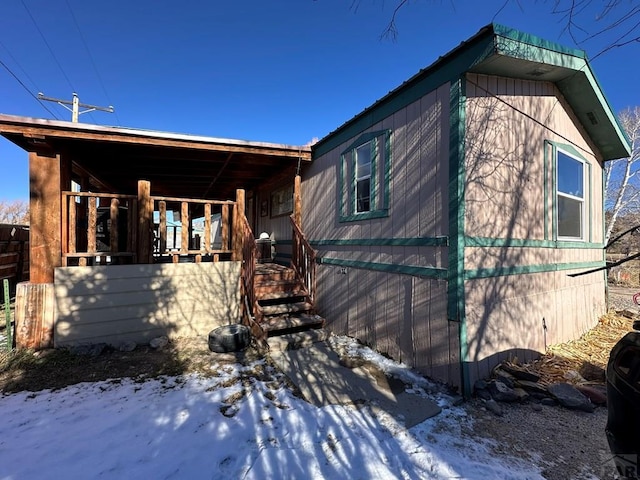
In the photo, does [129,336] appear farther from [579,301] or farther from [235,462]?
Answer: [579,301]

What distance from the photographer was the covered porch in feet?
14.9

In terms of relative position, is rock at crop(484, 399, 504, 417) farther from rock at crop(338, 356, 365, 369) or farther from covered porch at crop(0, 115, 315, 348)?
covered porch at crop(0, 115, 315, 348)

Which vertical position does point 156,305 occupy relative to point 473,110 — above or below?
below

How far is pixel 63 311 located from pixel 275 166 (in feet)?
16.3

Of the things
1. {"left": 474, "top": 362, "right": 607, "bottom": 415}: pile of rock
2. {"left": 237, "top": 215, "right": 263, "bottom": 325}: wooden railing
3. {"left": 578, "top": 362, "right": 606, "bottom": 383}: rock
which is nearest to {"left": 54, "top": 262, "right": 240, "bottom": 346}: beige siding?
{"left": 237, "top": 215, "right": 263, "bottom": 325}: wooden railing

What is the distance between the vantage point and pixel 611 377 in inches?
59.2

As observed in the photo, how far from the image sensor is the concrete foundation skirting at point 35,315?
Answer: 439 centimetres

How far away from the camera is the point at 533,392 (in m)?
3.30

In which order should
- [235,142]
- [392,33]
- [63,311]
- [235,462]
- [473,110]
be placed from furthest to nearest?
[235,142]
[63,311]
[473,110]
[392,33]
[235,462]

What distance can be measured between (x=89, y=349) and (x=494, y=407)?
5522 mm

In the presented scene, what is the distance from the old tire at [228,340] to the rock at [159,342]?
3.08ft

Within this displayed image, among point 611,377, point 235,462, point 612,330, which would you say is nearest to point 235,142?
point 235,462

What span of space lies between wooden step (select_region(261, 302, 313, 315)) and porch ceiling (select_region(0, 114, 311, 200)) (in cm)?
309

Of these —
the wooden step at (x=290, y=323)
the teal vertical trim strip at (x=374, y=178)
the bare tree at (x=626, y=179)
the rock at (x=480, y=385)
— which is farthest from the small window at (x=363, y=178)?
the bare tree at (x=626, y=179)
